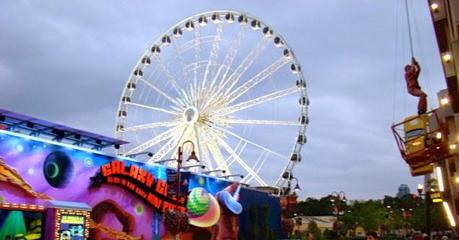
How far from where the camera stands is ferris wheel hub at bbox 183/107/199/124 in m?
35.3

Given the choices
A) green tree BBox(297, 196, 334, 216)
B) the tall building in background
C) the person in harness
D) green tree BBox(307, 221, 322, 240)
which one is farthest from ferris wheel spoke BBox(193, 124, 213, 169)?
green tree BBox(297, 196, 334, 216)

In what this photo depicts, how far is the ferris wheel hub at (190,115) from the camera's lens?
35.3 meters

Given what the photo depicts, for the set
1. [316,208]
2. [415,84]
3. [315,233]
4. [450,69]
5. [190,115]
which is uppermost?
[190,115]

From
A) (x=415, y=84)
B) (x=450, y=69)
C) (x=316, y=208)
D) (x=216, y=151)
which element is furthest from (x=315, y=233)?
(x=316, y=208)

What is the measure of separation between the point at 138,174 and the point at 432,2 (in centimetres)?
1732

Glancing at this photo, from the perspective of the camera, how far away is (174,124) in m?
36.1

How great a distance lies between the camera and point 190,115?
35594 mm

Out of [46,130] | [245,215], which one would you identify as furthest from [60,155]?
[245,215]

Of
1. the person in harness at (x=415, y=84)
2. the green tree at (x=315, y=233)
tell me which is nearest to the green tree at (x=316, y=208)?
the green tree at (x=315, y=233)

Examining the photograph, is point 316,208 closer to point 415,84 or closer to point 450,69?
point 450,69

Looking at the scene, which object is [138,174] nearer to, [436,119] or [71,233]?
[71,233]

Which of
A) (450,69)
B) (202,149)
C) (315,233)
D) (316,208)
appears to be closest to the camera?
(450,69)

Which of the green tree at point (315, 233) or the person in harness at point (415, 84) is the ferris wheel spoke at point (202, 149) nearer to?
the green tree at point (315, 233)

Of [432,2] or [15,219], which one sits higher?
[432,2]
